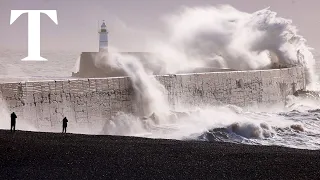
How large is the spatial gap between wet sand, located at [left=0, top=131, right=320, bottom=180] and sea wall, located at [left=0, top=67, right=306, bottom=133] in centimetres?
278

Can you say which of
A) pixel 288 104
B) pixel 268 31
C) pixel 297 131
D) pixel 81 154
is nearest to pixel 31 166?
pixel 81 154

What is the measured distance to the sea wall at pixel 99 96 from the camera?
1179 centimetres

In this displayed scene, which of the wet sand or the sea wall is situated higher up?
the sea wall

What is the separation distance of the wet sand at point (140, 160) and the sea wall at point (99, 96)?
278 cm

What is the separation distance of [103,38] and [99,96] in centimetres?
1581

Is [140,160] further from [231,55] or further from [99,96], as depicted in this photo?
[231,55]

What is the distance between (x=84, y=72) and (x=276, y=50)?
28.4 feet

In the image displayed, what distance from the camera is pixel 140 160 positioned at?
7.07m

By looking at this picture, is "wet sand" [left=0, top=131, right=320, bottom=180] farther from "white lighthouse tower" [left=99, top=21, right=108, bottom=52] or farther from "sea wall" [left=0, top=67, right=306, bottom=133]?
"white lighthouse tower" [left=99, top=21, right=108, bottom=52]

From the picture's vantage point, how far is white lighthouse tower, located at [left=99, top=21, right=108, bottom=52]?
28.7 m

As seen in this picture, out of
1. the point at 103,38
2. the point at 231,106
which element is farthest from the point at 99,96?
the point at 103,38

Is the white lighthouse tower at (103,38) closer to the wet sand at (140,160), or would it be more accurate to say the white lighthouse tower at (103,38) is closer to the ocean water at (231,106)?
the ocean water at (231,106)

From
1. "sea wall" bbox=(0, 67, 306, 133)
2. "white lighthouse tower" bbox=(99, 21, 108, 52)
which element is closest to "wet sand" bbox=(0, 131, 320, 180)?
"sea wall" bbox=(0, 67, 306, 133)

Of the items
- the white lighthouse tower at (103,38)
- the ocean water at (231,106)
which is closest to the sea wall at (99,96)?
the ocean water at (231,106)
